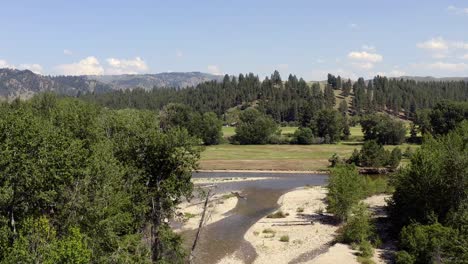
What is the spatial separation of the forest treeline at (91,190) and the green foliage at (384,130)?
12658 cm

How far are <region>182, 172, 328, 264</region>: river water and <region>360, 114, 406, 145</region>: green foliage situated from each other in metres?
54.7

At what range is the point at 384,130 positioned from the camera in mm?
150125

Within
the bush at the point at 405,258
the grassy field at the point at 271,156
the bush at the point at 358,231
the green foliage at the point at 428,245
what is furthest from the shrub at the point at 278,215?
the grassy field at the point at 271,156

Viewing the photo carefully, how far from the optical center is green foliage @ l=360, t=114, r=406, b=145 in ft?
490

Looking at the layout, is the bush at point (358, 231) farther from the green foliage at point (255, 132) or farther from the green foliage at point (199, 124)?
the green foliage at point (255, 132)

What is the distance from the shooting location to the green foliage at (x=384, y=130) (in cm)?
14950

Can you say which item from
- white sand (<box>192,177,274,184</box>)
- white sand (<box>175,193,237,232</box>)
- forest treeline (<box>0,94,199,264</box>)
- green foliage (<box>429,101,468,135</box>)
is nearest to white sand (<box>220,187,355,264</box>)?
white sand (<box>175,193,237,232</box>)

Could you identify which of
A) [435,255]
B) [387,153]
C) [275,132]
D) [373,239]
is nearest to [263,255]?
[373,239]

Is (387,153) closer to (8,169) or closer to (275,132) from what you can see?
(275,132)

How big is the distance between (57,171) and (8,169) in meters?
3.25

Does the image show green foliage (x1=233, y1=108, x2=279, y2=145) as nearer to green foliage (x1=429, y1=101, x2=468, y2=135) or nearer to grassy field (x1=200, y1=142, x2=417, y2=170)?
grassy field (x1=200, y1=142, x2=417, y2=170)

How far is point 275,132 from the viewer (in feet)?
547

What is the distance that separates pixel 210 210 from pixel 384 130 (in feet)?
336

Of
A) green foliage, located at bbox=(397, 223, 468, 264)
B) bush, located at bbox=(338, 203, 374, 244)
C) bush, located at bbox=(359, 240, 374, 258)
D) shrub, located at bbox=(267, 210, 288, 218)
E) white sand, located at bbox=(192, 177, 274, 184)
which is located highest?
green foliage, located at bbox=(397, 223, 468, 264)
